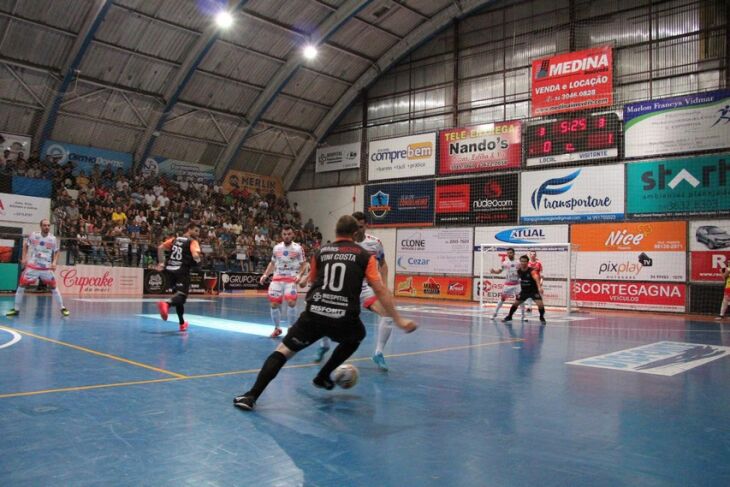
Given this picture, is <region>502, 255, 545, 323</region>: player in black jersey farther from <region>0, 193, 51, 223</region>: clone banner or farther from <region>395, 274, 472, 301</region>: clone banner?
<region>0, 193, 51, 223</region>: clone banner

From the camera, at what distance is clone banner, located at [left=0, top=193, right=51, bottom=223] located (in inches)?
895

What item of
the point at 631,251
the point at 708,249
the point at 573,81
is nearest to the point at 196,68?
the point at 573,81

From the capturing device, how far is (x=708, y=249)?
76.3 ft

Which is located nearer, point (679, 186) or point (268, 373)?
point (268, 373)

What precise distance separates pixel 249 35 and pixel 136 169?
10341 mm

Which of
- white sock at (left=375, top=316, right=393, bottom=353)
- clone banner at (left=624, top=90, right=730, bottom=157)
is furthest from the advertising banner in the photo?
clone banner at (left=624, top=90, right=730, bottom=157)

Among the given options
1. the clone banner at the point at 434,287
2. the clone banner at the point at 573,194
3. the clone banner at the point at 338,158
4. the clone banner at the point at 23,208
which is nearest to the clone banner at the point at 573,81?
the clone banner at the point at 573,194

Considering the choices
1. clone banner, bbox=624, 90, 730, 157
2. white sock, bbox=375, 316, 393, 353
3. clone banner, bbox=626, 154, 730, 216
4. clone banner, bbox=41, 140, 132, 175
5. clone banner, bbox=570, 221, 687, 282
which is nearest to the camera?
white sock, bbox=375, 316, 393, 353

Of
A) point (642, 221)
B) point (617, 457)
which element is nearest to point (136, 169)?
point (642, 221)

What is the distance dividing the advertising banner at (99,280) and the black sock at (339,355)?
738 inches

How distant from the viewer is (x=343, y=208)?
3656cm

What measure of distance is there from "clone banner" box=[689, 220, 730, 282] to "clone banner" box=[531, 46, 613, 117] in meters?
6.92

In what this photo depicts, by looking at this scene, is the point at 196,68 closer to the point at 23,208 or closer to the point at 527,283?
the point at 23,208

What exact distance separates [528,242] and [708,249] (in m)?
7.79
